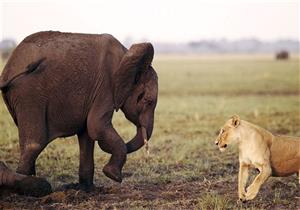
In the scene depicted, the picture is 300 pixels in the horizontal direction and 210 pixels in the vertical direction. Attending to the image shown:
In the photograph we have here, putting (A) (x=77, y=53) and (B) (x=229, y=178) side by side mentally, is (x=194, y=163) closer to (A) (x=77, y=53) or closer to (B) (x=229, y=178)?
(B) (x=229, y=178)

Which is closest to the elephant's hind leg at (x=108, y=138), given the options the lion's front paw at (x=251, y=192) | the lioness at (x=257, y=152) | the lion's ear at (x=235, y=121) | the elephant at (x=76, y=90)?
the elephant at (x=76, y=90)

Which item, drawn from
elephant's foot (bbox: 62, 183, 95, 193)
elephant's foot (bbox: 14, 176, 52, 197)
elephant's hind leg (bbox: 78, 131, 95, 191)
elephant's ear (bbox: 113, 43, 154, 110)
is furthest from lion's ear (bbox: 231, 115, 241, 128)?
elephant's foot (bbox: 14, 176, 52, 197)

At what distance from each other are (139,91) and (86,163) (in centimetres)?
127

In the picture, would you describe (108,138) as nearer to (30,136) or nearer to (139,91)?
(139,91)

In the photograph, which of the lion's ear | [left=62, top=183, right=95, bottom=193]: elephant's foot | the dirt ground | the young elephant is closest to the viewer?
the young elephant

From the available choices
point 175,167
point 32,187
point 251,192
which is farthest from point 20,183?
point 175,167

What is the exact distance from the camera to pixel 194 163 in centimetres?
1092

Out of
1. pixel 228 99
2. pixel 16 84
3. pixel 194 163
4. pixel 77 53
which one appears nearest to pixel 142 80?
pixel 77 53

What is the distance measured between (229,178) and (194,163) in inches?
51.4

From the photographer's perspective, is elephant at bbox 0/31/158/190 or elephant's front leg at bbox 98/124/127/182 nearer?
elephant at bbox 0/31/158/190

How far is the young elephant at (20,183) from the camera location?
7.48m

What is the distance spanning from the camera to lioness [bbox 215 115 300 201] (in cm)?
766

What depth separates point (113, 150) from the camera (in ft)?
26.6

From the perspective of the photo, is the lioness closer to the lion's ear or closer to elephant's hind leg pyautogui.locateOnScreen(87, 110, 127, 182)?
the lion's ear
